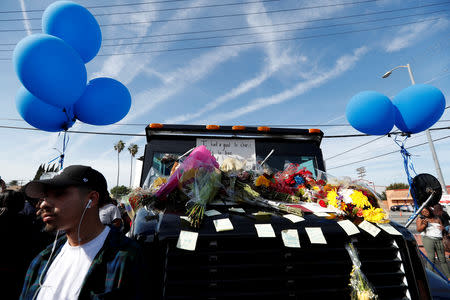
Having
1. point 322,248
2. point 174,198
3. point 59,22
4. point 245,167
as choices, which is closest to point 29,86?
point 59,22

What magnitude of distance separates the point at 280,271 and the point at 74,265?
145 centimetres

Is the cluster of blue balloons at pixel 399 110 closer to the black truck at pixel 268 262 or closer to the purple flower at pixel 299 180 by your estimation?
the purple flower at pixel 299 180

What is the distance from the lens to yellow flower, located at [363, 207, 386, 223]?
6.86 feet

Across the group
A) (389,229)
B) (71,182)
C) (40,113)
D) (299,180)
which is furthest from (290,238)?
(40,113)

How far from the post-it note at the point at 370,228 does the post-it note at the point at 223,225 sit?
1132 mm

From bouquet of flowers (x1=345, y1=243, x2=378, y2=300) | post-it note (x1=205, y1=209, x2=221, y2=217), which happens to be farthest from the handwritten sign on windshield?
bouquet of flowers (x1=345, y1=243, x2=378, y2=300)

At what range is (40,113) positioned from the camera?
3602 mm

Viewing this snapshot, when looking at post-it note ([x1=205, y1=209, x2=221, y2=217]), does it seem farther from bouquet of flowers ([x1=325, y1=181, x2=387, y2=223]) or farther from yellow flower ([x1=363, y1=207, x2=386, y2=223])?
yellow flower ([x1=363, y1=207, x2=386, y2=223])

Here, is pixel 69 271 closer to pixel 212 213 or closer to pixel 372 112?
pixel 212 213

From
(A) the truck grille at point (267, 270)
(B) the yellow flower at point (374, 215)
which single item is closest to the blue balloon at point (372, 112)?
(B) the yellow flower at point (374, 215)

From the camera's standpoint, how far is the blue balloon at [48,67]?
108 inches

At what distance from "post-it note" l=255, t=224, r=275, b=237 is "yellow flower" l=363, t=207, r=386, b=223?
95cm

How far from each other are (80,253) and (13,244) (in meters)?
2.09

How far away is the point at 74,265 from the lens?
1.56 m
